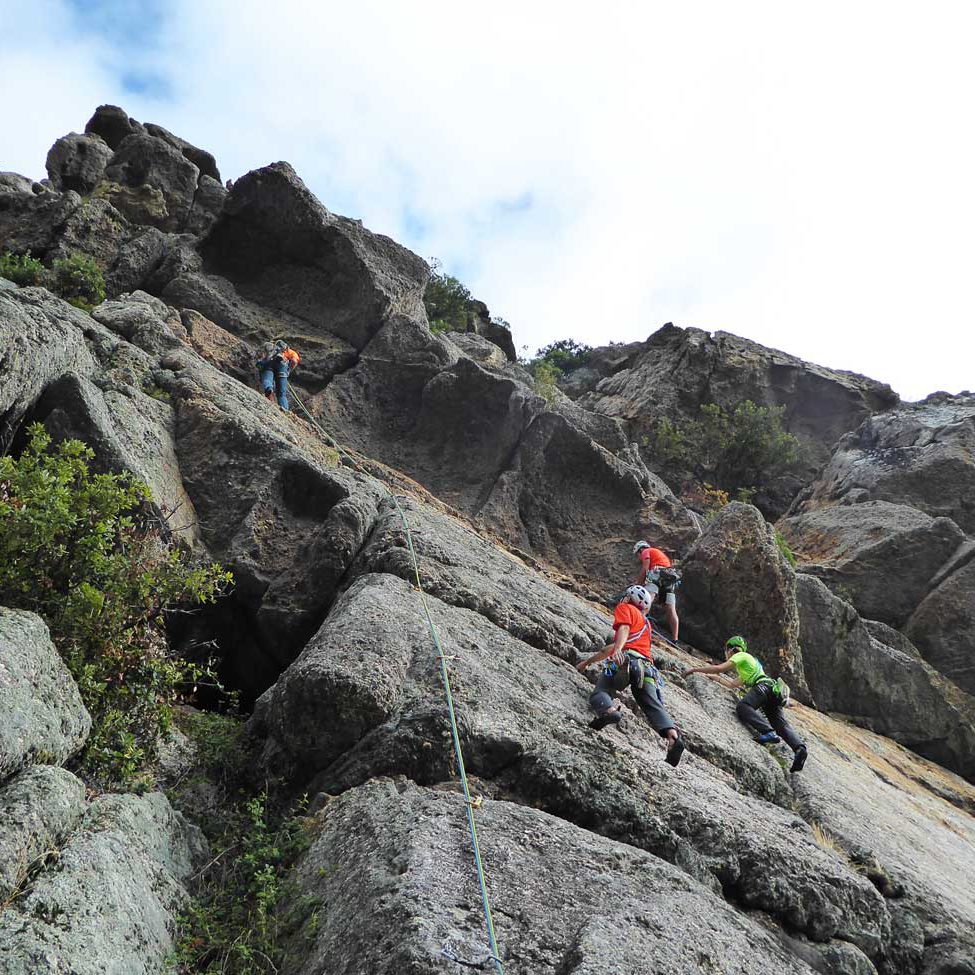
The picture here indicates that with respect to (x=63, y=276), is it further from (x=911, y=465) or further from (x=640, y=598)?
(x=911, y=465)

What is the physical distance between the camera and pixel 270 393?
17453mm

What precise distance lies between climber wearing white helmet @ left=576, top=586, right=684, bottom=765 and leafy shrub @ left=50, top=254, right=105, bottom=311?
47.4ft

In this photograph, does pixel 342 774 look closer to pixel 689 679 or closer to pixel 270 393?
pixel 689 679

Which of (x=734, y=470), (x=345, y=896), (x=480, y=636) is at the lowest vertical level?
(x=345, y=896)

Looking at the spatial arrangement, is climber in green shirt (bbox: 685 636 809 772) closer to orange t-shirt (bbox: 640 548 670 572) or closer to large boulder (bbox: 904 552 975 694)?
orange t-shirt (bbox: 640 548 670 572)

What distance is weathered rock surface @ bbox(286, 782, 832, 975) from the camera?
5074 millimetres

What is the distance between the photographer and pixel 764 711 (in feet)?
40.2

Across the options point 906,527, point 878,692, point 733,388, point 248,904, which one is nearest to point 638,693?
point 248,904

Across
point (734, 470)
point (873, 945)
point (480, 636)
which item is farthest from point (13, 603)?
point (734, 470)

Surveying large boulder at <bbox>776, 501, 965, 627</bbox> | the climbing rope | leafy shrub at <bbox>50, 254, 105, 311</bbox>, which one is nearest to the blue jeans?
leafy shrub at <bbox>50, 254, 105, 311</bbox>

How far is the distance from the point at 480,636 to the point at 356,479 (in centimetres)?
492

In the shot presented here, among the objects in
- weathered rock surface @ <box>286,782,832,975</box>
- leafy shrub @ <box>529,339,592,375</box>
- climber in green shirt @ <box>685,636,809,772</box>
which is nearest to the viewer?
weathered rock surface @ <box>286,782,832,975</box>

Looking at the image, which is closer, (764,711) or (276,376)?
(764,711)

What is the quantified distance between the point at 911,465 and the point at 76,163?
31.1 m
